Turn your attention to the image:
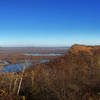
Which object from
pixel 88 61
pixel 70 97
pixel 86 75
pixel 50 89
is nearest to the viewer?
pixel 70 97

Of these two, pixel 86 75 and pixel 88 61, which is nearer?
pixel 86 75

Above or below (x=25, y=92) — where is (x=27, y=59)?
above

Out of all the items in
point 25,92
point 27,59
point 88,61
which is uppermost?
point 27,59

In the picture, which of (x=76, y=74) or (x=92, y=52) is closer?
(x=76, y=74)

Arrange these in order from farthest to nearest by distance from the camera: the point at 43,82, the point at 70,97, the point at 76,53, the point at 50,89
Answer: the point at 76,53 → the point at 43,82 → the point at 50,89 → the point at 70,97

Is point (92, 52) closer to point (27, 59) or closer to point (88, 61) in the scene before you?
point (88, 61)

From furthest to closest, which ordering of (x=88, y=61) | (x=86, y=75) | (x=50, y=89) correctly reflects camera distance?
(x=88, y=61)
(x=86, y=75)
(x=50, y=89)

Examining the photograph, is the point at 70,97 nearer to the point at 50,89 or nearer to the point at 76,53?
the point at 50,89

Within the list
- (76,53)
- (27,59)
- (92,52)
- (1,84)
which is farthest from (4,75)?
(92,52)

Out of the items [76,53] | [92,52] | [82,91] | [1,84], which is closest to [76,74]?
[82,91]
